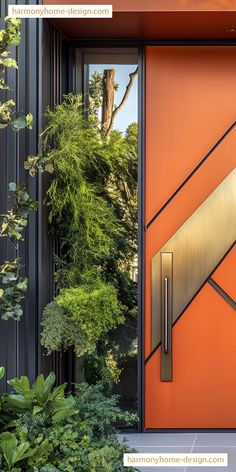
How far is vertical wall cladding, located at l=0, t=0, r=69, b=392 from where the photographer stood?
5.43m

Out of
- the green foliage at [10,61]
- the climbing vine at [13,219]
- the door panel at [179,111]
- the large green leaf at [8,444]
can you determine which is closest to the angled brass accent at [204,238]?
the door panel at [179,111]

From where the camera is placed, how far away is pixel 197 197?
6098 millimetres

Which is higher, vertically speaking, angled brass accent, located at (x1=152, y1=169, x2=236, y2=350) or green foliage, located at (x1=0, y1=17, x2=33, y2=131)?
green foliage, located at (x1=0, y1=17, x2=33, y2=131)

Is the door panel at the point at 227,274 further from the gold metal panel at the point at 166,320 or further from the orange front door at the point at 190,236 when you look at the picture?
the gold metal panel at the point at 166,320

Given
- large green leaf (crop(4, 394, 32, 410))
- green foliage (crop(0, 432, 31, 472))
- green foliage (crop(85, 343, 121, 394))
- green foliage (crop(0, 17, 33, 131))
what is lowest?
green foliage (crop(0, 432, 31, 472))

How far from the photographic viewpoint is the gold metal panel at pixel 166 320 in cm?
603

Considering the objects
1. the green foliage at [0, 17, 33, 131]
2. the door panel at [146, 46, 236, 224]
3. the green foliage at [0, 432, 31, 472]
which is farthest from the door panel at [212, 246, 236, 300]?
the green foliage at [0, 432, 31, 472]

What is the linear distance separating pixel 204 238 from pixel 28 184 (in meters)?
1.39

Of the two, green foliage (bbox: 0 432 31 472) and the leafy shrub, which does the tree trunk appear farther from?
green foliage (bbox: 0 432 31 472)

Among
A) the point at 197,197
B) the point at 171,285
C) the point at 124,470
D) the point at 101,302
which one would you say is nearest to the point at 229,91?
the point at 197,197

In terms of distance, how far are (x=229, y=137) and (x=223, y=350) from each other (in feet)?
5.04

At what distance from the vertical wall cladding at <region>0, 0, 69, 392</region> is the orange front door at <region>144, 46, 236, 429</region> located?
90 centimetres

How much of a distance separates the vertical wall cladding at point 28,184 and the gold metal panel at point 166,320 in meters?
0.92

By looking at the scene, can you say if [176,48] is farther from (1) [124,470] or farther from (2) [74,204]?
(1) [124,470]
